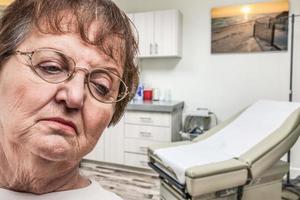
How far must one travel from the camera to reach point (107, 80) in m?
0.51

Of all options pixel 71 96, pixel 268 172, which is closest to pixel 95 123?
pixel 71 96

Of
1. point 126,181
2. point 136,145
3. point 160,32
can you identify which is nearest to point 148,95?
point 136,145

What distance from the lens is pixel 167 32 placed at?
309 cm

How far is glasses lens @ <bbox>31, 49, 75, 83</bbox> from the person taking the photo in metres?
0.45

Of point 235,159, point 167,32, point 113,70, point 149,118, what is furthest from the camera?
point 167,32

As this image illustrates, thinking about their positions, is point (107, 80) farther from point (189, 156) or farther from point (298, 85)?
point (298, 85)

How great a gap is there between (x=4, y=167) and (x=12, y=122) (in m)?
0.15

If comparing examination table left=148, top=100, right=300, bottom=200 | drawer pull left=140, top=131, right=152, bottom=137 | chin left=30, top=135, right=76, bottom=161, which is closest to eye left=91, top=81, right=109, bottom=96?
chin left=30, top=135, right=76, bottom=161

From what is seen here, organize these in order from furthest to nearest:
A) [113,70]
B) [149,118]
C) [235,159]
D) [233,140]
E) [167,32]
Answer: [167,32] < [149,118] < [233,140] < [235,159] < [113,70]

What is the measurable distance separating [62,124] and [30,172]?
0.14 metres

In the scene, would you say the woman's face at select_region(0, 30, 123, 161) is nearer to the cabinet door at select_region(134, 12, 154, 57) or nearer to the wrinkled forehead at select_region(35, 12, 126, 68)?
the wrinkled forehead at select_region(35, 12, 126, 68)

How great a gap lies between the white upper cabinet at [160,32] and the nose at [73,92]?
2.65 metres

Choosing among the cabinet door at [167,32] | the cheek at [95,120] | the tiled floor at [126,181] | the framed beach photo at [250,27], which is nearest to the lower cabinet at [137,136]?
the tiled floor at [126,181]

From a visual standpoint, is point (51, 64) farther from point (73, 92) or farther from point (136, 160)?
point (136, 160)
